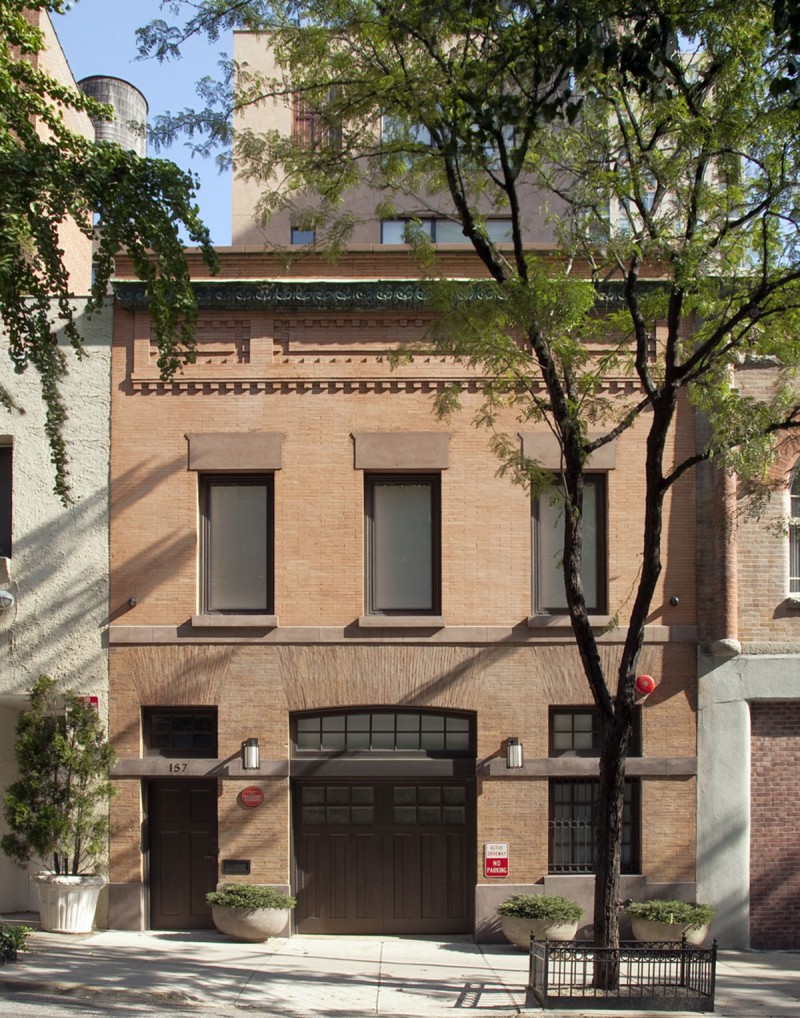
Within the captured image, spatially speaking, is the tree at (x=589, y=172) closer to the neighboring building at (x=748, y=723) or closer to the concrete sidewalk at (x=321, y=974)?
the concrete sidewalk at (x=321, y=974)

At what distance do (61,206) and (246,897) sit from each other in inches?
327

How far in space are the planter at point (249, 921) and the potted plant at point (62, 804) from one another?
5.26 feet

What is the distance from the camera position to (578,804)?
16.0 meters

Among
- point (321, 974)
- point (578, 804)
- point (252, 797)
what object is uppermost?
point (252, 797)

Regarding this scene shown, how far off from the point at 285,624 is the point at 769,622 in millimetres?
6293

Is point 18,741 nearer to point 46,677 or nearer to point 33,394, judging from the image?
point 46,677

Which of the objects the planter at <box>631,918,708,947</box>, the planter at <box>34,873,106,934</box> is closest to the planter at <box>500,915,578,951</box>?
the planter at <box>631,918,708,947</box>

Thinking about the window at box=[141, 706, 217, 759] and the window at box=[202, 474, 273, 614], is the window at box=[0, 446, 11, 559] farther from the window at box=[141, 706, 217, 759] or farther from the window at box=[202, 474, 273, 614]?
the window at box=[141, 706, 217, 759]

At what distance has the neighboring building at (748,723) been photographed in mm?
15719

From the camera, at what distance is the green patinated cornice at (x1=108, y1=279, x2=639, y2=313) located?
53.2 ft

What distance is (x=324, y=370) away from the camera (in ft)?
53.7

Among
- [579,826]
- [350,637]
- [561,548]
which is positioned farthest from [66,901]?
[561,548]

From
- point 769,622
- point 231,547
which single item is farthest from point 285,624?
point 769,622

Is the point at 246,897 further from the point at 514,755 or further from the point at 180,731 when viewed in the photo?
the point at 514,755
